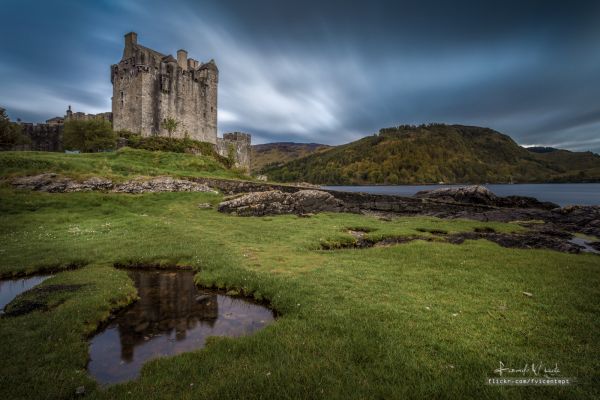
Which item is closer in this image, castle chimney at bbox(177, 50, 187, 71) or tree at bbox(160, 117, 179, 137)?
tree at bbox(160, 117, 179, 137)

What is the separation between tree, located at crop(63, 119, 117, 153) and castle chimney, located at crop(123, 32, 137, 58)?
16736 millimetres

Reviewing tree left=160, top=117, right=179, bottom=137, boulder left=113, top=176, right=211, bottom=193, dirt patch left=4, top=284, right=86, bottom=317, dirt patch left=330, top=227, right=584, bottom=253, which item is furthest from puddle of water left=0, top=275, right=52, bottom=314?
tree left=160, top=117, right=179, bottom=137

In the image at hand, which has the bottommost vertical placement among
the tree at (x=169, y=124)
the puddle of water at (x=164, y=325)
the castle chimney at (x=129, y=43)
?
the puddle of water at (x=164, y=325)

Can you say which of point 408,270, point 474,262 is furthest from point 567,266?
point 408,270

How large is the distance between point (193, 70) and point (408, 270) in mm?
73202

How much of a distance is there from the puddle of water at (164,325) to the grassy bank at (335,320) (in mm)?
483

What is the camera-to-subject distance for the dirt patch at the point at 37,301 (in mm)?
8945

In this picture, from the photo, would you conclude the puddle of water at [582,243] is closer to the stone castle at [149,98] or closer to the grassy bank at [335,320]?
the grassy bank at [335,320]

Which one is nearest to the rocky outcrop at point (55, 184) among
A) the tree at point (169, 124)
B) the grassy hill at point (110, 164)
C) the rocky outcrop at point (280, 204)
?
the grassy hill at point (110, 164)

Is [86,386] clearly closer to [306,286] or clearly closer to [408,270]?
[306,286]

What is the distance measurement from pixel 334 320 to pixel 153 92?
6885 cm

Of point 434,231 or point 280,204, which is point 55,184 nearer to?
point 280,204

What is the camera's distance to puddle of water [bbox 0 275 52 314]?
1071 centimetres

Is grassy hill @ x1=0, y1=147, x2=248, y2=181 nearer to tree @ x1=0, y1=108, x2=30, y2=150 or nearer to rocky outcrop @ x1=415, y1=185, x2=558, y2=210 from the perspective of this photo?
tree @ x1=0, y1=108, x2=30, y2=150
